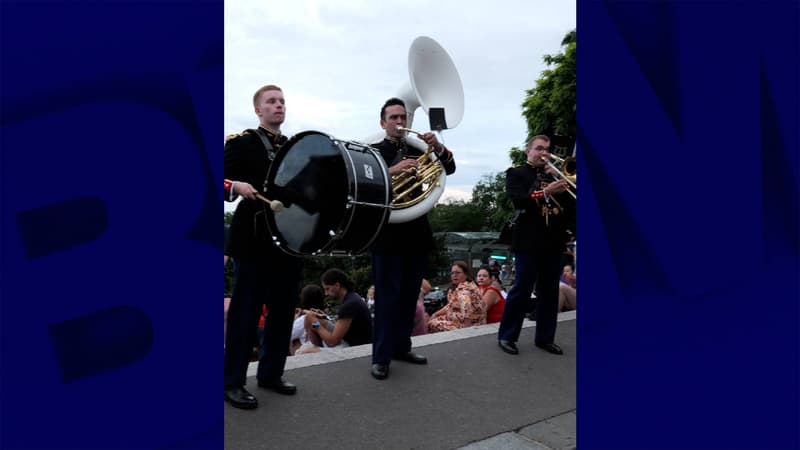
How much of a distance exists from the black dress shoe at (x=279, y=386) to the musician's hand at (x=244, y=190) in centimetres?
118

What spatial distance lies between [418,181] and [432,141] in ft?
0.94

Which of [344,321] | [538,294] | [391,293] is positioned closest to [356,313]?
[344,321]

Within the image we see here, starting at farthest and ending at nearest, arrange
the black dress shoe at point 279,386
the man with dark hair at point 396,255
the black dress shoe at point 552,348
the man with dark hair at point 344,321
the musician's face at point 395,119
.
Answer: the man with dark hair at point 344,321, the black dress shoe at point 552,348, the musician's face at point 395,119, the man with dark hair at point 396,255, the black dress shoe at point 279,386

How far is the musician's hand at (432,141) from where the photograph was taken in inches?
164

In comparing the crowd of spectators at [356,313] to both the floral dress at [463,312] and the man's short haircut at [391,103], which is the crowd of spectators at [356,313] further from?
the man's short haircut at [391,103]

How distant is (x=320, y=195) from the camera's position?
319cm

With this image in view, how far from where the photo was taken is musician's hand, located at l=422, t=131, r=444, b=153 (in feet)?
13.7

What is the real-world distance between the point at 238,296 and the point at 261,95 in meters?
1.16

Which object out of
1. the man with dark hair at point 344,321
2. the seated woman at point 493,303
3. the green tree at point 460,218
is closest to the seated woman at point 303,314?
the man with dark hair at point 344,321

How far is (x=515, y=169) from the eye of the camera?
5008mm
